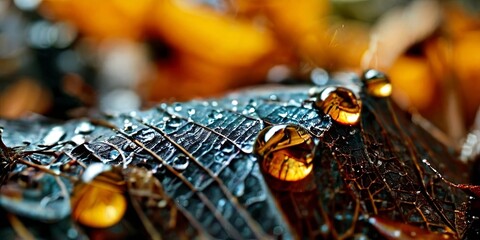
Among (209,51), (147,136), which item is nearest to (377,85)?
(147,136)

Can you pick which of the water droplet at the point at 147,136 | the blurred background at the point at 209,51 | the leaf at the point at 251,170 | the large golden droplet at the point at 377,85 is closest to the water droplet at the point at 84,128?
the leaf at the point at 251,170

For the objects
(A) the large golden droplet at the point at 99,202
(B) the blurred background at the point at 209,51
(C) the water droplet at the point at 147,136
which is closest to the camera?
(A) the large golden droplet at the point at 99,202

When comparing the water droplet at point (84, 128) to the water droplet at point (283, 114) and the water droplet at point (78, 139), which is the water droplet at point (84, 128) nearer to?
the water droplet at point (78, 139)

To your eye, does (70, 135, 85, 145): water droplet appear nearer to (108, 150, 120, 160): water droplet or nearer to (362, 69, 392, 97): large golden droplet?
(108, 150, 120, 160): water droplet

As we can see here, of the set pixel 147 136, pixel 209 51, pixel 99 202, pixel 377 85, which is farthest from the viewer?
pixel 209 51

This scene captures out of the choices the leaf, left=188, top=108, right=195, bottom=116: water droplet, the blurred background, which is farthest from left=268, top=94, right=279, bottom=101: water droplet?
the blurred background

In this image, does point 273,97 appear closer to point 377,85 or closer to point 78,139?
point 377,85
